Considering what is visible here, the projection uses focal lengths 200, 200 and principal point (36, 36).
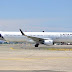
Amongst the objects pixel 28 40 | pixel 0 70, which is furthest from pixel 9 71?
pixel 28 40

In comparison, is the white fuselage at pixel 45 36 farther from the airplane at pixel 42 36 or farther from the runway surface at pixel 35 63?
the runway surface at pixel 35 63

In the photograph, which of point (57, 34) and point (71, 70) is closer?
point (71, 70)

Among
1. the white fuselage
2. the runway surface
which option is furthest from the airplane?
the runway surface

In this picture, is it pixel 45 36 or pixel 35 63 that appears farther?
pixel 45 36

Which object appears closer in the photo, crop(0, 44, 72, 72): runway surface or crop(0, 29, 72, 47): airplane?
crop(0, 44, 72, 72): runway surface

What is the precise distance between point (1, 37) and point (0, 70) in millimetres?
31499

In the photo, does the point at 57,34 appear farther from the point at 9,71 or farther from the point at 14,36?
the point at 9,71

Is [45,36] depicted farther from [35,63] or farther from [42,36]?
[35,63]

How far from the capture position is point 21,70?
993 centimetres

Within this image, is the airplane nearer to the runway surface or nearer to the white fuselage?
the white fuselage

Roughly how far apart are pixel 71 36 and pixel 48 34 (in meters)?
4.61

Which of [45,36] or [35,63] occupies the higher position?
[35,63]

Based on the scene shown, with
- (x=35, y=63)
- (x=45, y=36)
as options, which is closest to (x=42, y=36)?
(x=45, y=36)

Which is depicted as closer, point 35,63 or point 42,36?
point 35,63
